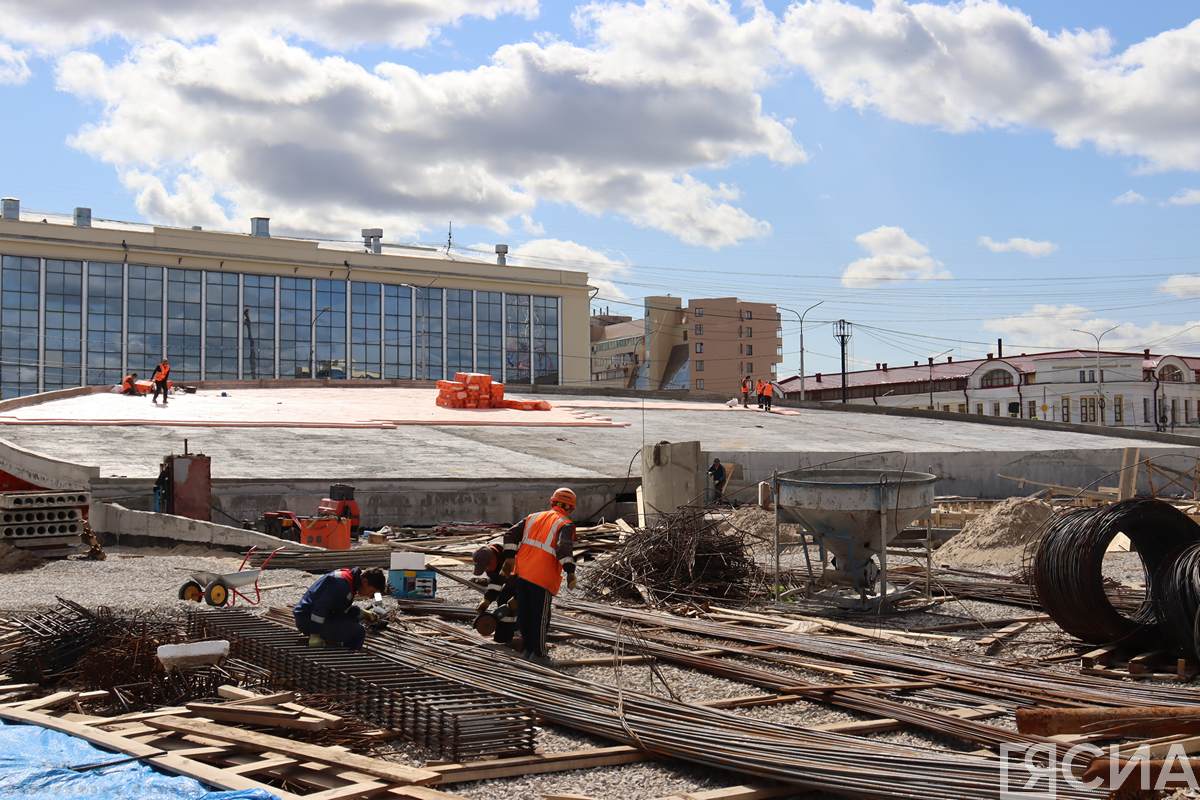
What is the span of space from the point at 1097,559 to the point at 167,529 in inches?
604

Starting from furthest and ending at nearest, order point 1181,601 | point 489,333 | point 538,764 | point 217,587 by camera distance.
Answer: point 489,333
point 217,587
point 1181,601
point 538,764

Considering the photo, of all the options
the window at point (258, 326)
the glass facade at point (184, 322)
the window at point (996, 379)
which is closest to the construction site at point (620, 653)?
the glass facade at point (184, 322)

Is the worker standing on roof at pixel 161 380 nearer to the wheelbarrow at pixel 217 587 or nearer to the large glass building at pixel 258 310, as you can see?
the wheelbarrow at pixel 217 587

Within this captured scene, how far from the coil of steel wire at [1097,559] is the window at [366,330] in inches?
2756

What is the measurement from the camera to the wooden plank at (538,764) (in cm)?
611

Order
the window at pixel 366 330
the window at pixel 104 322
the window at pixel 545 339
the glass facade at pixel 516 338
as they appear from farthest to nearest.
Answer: the window at pixel 545 339 → the glass facade at pixel 516 338 → the window at pixel 366 330 → the window at pixel 104 322

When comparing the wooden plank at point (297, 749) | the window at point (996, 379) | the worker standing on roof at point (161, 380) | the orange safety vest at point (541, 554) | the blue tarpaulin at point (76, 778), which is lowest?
the blue tarpaulin at point (76, 778)

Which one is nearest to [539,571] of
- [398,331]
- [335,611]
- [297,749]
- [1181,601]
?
[335,611]

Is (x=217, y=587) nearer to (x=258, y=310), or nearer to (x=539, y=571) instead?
(x=539, y=571)

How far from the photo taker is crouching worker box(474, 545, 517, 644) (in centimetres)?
949

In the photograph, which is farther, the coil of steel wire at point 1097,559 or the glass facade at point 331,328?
the glass facade at point 331,328

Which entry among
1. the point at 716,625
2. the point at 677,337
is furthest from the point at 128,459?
the point at 677,337

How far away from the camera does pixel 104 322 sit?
2729 inches

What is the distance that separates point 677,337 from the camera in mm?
104125
